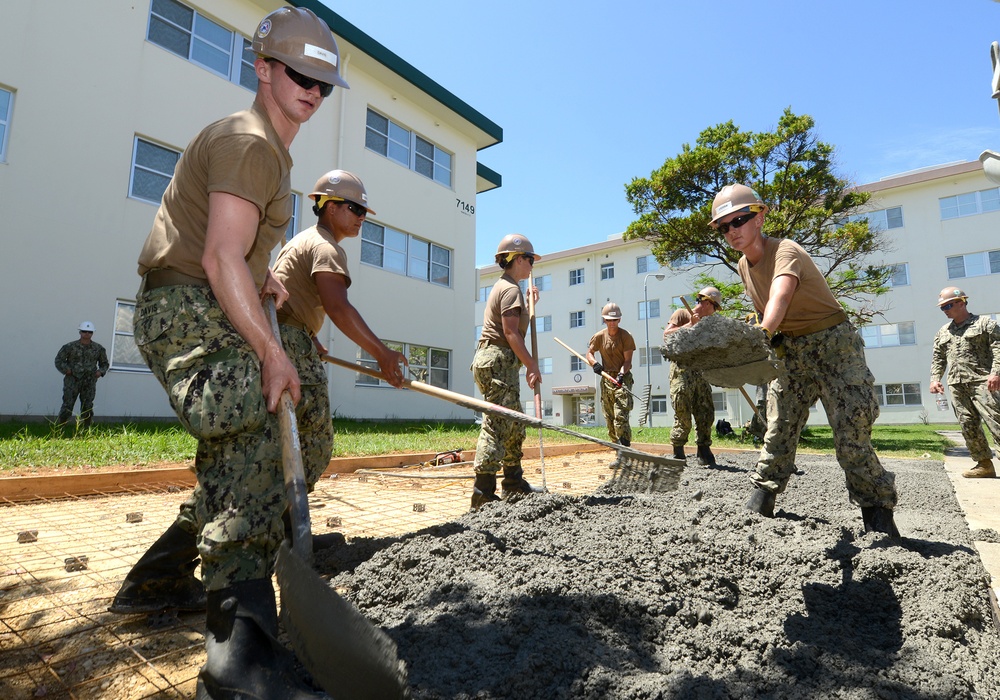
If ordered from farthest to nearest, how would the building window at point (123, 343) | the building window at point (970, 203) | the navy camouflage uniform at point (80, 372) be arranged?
the building window at point (970, 203) < the building window at point (123, 343) < the navy camouflage uniform at point (80, 372)

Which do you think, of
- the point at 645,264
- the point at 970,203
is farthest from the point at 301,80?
the point at 645,264

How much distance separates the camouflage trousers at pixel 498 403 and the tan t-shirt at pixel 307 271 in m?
1.58

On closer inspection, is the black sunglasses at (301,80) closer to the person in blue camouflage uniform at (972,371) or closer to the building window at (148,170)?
the person in blue camouflage uniform at (972,371)

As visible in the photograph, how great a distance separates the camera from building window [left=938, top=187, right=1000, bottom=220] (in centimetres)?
2397

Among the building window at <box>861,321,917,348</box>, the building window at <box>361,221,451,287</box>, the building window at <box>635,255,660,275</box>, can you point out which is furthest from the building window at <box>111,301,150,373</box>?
the building window at <box>861,321,917,348</box>

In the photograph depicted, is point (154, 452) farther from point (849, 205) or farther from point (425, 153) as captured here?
point (849, 205)

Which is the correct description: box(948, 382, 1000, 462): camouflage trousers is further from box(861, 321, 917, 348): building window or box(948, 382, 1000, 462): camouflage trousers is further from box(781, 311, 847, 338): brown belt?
box(861, 321, 917, 348): building window

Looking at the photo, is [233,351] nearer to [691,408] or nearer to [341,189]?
[341,189]

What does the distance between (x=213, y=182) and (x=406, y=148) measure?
15.7 meters

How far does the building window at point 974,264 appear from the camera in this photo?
24047 mm

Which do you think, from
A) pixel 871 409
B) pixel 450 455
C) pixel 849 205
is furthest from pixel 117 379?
pixel 849 205

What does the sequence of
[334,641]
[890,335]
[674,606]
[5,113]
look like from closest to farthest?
[334,641], [674,606], [5,113], [890,335]

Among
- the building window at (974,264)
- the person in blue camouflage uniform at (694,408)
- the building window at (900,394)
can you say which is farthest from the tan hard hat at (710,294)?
the building window at (974,264)

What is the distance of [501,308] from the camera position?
4.35 metres
